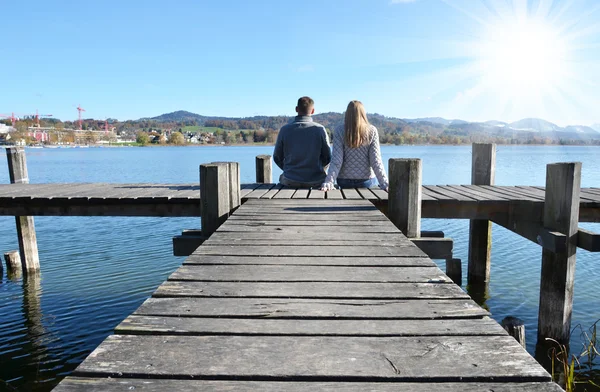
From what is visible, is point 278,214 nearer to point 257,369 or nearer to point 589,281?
point 257,369

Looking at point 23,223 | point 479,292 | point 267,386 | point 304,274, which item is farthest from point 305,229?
point 23,223

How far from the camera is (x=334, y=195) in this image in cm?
634

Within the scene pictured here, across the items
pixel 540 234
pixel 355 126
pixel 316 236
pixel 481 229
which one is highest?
pixel 355 126

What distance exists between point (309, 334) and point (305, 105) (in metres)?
5.55

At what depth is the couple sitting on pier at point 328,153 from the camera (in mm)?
6414

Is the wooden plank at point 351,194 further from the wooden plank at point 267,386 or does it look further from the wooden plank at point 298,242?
the wooden plank at point 267,386

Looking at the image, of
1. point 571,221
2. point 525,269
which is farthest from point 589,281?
point 571,221

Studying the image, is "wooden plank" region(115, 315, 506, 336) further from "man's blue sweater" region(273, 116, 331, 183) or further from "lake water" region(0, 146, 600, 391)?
"man's blue sweater" region(273, 116, 331, 183)

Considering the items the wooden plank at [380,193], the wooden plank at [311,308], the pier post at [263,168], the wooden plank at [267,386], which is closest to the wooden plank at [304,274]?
the wooden plank at [311,308]

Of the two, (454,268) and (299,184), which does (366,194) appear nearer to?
(299,184)

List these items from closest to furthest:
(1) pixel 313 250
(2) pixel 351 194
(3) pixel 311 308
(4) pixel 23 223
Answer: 1. (3) pixel 311 308
2. (1) pixel 313 250
3. (2) pixel 351 194
4. (4) pixel 23 223

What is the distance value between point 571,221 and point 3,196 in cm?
793

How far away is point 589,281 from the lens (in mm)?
9930

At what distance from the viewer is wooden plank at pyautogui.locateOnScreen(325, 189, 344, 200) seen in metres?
6.11
